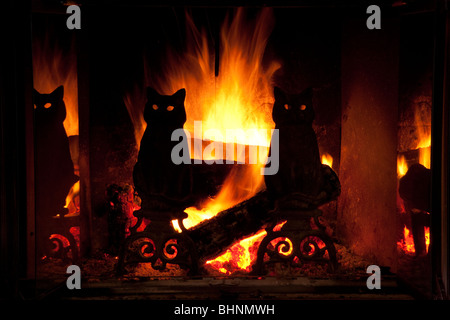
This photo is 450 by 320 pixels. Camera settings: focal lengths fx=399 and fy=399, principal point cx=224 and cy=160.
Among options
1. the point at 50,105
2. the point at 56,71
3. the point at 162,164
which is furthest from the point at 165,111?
the point at 56,71

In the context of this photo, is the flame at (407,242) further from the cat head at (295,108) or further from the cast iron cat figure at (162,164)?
the cast iron cat figure at (162,164)

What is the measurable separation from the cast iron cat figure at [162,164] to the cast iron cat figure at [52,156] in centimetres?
46

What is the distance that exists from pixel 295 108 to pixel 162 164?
23.1 inches

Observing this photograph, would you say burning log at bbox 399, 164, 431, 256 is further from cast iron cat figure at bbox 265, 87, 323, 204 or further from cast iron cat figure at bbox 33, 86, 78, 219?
cast iron cat figure at bbox 33, 86, 78, 219

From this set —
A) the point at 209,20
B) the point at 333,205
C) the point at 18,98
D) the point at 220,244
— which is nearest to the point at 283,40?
the point at 209,20

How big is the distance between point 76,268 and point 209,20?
1.32 metres

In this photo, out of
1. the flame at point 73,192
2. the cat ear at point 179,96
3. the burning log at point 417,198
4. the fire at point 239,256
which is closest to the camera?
the cat ear at point 179,96

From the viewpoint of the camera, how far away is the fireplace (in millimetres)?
1626

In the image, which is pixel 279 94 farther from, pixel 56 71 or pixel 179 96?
pixel 56 71

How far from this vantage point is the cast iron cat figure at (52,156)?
71.2 inches

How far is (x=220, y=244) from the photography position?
1.81m

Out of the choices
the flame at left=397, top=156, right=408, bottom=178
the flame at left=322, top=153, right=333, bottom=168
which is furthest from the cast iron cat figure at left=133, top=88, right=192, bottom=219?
the flame at left=397, top=156, right=408, bottom=178

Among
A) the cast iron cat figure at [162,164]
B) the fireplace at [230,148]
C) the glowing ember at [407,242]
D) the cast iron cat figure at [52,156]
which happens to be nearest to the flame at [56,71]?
the fireplace at [230,148]

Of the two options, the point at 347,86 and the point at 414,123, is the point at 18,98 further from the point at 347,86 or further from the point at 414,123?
the point at 414,123
